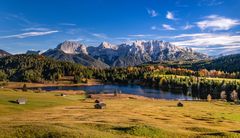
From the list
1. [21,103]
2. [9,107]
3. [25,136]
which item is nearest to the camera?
[25,136]

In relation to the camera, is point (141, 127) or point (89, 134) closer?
point (89, 134)

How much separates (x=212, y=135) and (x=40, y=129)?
2707cm

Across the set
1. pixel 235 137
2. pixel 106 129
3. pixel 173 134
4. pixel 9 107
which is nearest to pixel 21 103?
pixel 9 107

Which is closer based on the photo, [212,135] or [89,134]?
[89,134]

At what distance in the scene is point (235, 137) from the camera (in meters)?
51.2

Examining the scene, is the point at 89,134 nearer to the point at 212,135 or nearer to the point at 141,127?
the point at 141,127

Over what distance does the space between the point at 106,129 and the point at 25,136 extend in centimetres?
1432

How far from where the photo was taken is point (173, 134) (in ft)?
171

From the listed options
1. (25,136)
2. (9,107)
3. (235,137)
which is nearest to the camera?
(25,136)

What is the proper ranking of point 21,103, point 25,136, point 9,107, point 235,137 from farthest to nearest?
point 21,103, point 9,107, point 235,137, point 25,136

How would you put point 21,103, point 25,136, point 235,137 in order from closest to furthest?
point 25,136 → point 235,137 → point 21,103

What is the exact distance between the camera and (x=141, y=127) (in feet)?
171

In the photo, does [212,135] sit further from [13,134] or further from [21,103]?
[21,103]

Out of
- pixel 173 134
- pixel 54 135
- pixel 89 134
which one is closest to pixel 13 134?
pixel 54 135
